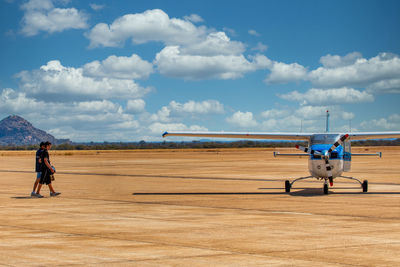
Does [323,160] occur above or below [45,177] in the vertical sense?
above

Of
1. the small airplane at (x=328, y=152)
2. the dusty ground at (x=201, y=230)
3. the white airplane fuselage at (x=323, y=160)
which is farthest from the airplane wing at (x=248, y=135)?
the dusty ground at (x=201, y=230)

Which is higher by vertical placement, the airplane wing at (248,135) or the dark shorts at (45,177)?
the airplane wing at (248,135)

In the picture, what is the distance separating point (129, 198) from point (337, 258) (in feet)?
36.7

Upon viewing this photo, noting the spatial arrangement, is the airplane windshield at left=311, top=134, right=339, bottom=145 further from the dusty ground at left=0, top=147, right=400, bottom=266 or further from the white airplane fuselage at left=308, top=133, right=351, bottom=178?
the dusty ground at left=0, top=147, right=400, bottom=266

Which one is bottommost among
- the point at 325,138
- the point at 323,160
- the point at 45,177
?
the point at 45,177

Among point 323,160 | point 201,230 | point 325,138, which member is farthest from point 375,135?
point 201,230

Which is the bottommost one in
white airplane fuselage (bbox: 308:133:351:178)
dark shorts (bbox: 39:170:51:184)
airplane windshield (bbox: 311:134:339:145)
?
dark shorts (bbox: 39:170:51:184)

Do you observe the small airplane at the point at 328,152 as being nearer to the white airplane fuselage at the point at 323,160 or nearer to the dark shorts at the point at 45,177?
the white airplane fuselage at the point at 323,160

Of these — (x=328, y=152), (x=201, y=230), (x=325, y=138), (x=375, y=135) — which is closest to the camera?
(x=201, y=230)

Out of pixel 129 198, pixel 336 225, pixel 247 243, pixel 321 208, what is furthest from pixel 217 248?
pixel 129 198

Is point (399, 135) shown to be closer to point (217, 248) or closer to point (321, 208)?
point (321, 208)

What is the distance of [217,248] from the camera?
8938 millimetres

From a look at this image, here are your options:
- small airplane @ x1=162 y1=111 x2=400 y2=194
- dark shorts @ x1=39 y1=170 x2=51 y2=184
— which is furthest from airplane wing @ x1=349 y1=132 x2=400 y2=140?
dark shorts @ x1=39 y1=170 x2=51 y2=184

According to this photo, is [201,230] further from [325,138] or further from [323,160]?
[325,138]
